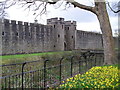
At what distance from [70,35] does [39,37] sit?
467 inches

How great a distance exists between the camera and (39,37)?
2631 cm

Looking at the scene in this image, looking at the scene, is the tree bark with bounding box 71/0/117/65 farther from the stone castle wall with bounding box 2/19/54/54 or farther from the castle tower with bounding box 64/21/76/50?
the castle tower with bounding box 64/21/76/50

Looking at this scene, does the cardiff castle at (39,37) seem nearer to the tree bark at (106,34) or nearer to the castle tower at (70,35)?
the castle tower at (70,35)

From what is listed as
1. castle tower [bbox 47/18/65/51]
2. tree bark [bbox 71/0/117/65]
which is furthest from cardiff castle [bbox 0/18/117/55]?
tree bark [bbox 71/0/117/65]

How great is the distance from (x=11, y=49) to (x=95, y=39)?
1065 inches

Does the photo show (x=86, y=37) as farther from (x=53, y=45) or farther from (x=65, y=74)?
(x=65, y=74)

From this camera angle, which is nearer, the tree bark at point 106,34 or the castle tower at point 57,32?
the tree bark at point 106,34

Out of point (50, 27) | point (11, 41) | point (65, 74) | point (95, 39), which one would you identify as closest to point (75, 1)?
point (65, 74)

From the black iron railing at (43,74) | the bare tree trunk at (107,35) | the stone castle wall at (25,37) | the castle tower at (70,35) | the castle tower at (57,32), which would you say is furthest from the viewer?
the castle tower at (70,35)

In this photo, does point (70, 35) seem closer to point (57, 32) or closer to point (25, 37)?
point (57, 32)

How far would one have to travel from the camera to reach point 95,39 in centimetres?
4344

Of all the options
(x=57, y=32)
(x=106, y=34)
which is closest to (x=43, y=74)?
(x=106, y=34)

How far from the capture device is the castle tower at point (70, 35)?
36438 mm

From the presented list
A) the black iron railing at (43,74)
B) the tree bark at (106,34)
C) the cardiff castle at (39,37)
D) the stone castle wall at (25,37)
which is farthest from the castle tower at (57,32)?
the tree bark at (106,34)
